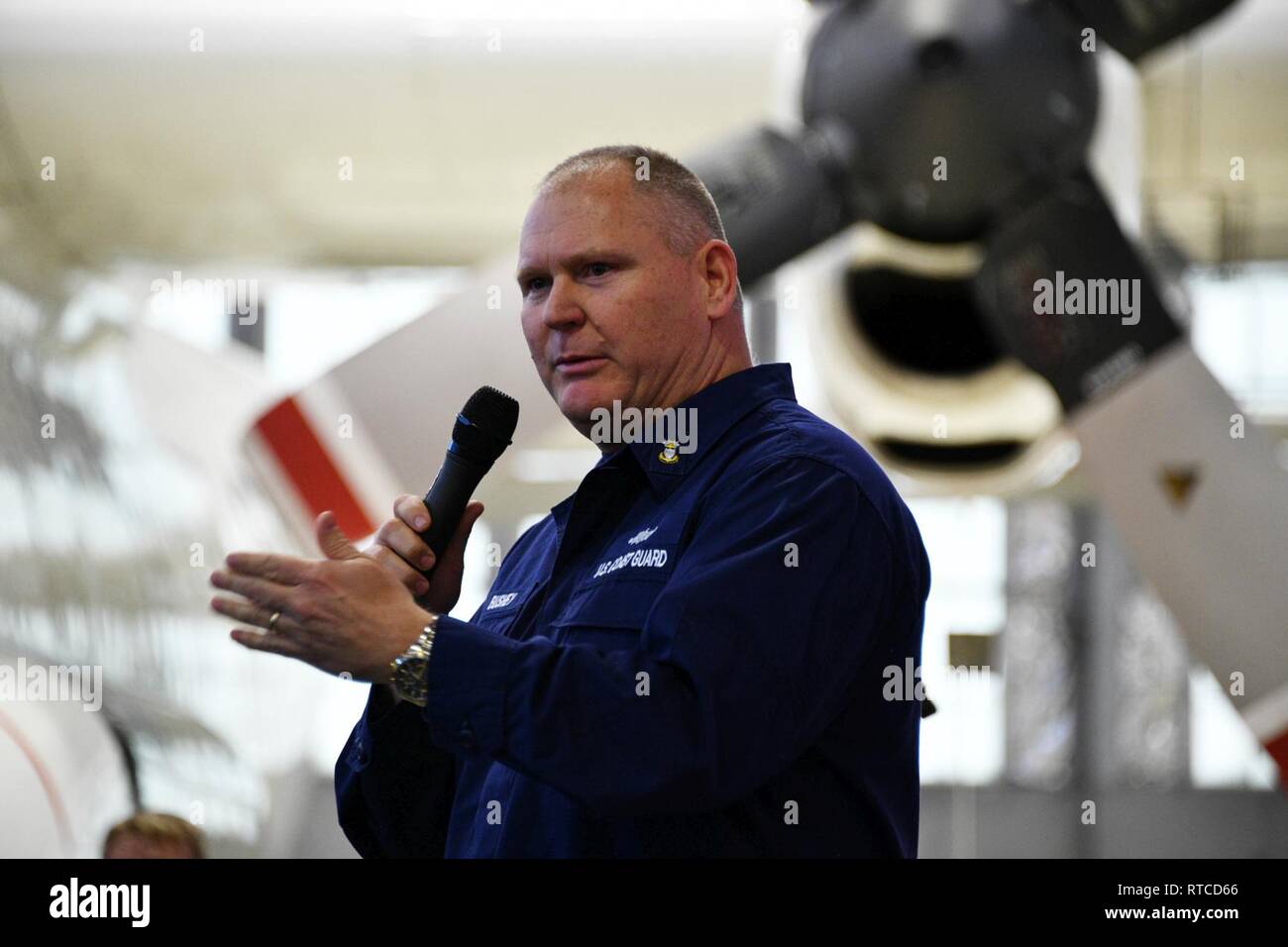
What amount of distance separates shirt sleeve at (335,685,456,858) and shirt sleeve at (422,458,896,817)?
13.4 inches

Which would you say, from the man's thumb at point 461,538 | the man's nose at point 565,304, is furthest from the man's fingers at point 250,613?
the man's nose at point 565,304

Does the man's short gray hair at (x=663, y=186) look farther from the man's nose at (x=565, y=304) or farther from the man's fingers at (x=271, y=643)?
the man's fingers at (x=271, y=643)

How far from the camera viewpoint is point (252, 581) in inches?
40.1

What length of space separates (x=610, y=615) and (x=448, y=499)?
0.66 feet

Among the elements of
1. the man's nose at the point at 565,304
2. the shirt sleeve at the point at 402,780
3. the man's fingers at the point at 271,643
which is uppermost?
the man's nose at the point at 565,304

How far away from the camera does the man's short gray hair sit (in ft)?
4.20

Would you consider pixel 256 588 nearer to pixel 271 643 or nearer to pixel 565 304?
pixel 271 643

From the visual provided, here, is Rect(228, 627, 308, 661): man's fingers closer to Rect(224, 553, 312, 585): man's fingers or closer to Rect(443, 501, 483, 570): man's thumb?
Rect(224, 553, 312, 585): man's fingers

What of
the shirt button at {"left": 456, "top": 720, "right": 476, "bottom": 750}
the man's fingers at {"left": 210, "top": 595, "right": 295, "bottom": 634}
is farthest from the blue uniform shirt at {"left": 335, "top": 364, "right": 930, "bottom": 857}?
the man's fingers at {"left": 210, "top": 595, "right": 295, "bottom": 634}

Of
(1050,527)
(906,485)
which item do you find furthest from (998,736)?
(906,485)

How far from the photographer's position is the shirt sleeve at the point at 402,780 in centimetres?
137

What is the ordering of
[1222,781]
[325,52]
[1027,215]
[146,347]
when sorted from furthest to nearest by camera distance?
[1222,781] < [325,52] < [146,347] < [1027,215]

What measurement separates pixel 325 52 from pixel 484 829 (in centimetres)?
433

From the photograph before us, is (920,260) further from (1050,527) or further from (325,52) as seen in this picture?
(1050,527)
